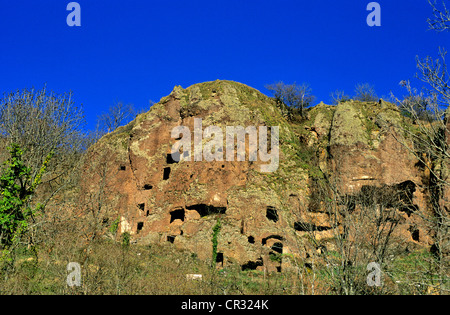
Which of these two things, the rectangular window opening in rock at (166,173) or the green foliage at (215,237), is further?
the rectangular window opening in rock at (166,173)

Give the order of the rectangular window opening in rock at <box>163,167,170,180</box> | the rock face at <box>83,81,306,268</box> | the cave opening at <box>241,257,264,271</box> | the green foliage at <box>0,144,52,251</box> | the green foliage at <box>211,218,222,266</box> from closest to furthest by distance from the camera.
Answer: the green foliage at <box>0,144,52,251</box> < the cave opening at <box>241,257,264,271</box> < the green foliage at <box>211,218,222,266</box> < the rock face at <box>83,81,306,268</box> < the rectangular window opening in rock at <box>163,167,170,180</box>

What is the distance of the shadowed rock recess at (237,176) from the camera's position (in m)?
25.2

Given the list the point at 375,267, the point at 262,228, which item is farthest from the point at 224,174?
the point at 375,267

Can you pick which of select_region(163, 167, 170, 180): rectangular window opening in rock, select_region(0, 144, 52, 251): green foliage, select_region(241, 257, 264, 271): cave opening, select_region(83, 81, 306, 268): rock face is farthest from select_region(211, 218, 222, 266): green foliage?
select_region(0, 144, 52, 251): green foliage

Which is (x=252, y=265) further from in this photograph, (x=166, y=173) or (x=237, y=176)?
(x=166, y=173)

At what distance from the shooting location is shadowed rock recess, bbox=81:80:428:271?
2519 centimetres

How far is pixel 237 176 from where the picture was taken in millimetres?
27703

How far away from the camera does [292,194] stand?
2691cm

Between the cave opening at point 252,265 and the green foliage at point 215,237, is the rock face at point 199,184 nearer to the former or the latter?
the cave opening at point 252,265

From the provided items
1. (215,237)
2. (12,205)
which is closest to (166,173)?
(215,237)

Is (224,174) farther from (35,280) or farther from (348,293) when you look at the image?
(348,293)

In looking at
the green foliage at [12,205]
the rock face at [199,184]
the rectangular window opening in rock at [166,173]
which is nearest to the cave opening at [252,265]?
the rock face at [199,184]

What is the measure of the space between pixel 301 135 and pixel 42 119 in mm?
23075

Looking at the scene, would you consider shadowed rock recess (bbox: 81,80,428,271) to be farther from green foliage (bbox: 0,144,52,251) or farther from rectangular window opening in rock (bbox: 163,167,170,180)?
green foliage (bbox: 0,144,52,251)
